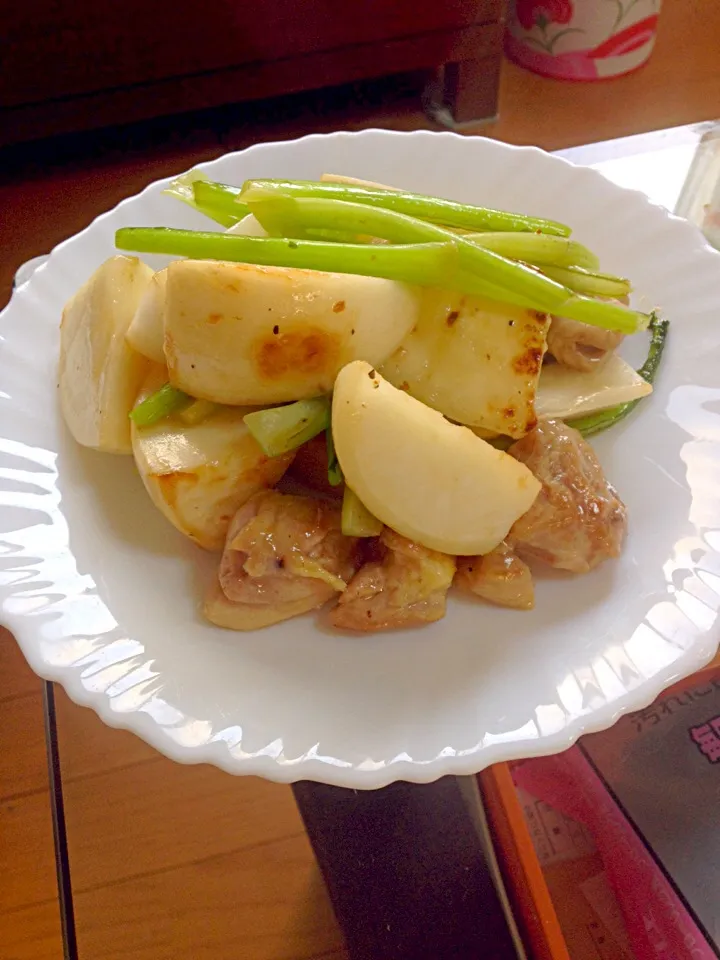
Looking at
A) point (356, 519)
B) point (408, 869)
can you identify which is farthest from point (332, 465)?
point (408, 869)

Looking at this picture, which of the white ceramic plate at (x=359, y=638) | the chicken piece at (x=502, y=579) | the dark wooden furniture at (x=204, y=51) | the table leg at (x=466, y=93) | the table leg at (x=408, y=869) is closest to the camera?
the white ceramic plate at (x=359, y=638)

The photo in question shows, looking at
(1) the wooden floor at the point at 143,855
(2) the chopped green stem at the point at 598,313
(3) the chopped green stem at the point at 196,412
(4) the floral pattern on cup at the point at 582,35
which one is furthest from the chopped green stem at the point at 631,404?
(4) the floral pattern on cup at the point at 582,35

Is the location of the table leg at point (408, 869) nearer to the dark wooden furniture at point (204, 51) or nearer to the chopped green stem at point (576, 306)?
the chopped green stem at point (576, 306)

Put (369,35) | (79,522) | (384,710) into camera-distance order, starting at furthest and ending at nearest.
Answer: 1. (369,35)
2. (79,522)
3. (384,710)

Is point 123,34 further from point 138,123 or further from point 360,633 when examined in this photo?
point 360,633

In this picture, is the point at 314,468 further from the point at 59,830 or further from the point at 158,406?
the point at 59,830

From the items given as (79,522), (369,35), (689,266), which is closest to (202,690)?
(79,522)
